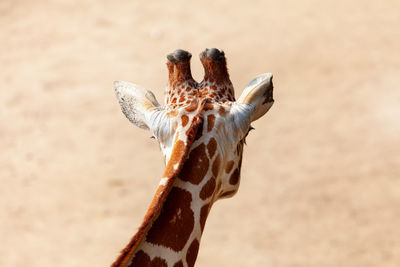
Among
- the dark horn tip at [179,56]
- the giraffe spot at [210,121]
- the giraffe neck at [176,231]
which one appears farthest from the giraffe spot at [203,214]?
the dark horn tip at [179,56]

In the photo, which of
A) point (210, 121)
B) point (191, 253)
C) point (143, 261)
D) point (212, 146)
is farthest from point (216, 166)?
point (143, 261)

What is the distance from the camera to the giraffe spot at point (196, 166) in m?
2.79

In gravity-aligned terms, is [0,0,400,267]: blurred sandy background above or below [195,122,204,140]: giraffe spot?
above

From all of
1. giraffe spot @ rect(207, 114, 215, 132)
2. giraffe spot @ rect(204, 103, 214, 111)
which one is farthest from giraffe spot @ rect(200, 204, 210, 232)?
giraffe spot @ rect(204, 103, 214, 111)

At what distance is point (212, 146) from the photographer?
287 centimetres

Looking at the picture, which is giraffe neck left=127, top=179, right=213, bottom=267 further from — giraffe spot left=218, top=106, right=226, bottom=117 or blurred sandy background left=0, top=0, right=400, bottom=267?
blurred sandy background left=0, top=0, right=400, bottom=267

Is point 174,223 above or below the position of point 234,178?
below

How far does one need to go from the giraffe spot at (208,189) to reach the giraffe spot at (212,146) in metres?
0.12

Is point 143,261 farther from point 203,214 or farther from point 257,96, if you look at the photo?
point 257,96

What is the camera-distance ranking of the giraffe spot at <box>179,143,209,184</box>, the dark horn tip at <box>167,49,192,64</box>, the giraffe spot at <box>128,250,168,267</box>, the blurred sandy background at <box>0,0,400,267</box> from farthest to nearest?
the blurred sandy background at <box>0,0,400,267</box>, the dark horn tip at <box>167,49,192,64</box>, the giraffe spot at <box>179,143,209,184</box>, the giraffe spot at <box>128,250,168,267</box>

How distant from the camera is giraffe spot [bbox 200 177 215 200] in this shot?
9.27 ft

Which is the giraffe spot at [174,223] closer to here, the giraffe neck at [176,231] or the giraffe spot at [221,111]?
the giraffe neck at [176,231]

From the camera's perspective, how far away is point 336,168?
8078mm

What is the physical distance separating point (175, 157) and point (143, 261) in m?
0.47
